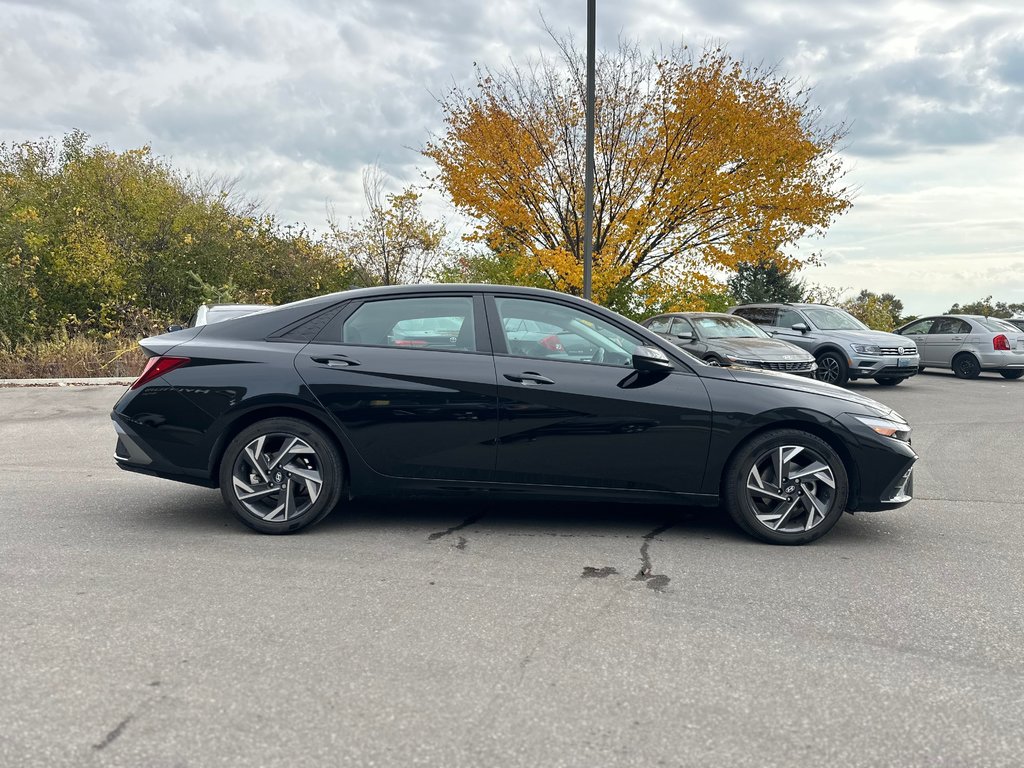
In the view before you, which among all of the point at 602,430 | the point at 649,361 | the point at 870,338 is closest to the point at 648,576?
the point at 602,430

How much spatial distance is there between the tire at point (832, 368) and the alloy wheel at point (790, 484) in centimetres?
1185

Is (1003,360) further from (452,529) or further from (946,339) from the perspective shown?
(452,529)

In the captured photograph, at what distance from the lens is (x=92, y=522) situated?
5547 mm

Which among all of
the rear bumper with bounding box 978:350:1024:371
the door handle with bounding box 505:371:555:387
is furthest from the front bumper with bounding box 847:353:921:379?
the door handle with bounding box 505:371:555:387

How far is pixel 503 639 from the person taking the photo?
3588 millimetres

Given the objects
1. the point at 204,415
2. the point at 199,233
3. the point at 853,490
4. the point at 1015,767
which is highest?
the point at 199,233

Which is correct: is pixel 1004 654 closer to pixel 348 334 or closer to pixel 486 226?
pixel 348 334

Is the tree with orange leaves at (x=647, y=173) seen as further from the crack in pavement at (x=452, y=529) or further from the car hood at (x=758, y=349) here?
the crack in pavement at (x=452, y=529)

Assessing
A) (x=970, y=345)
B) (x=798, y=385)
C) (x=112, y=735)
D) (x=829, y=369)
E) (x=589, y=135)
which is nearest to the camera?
(x=112, y=735)

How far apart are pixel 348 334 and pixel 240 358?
25.7 inches

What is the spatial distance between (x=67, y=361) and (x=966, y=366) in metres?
18.7

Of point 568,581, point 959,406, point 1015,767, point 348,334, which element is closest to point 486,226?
point 959,406

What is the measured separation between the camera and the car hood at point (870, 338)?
53.5ft

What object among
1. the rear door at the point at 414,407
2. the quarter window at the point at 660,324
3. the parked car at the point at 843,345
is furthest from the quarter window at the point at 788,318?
the rear door at the point at 414,407
